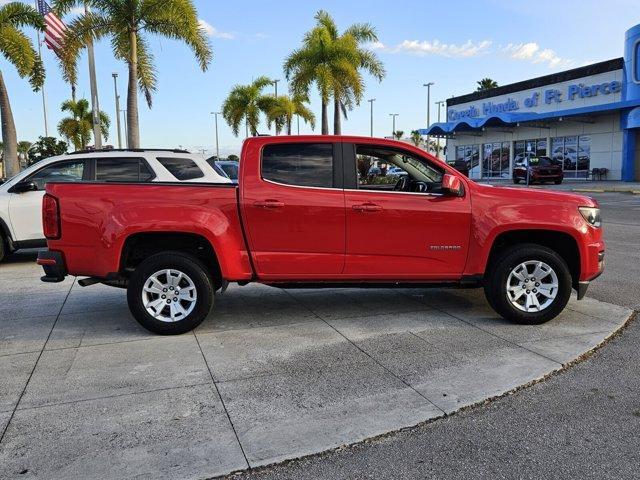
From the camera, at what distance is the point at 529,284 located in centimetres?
553

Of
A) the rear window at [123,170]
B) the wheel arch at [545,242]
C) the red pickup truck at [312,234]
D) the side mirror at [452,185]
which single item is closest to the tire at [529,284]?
the red pickup truck at [312,234]

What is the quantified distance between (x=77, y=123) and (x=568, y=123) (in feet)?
132

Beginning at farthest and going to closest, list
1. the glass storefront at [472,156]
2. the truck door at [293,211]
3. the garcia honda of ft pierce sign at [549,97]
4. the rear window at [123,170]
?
1. the glass storefront at [472,156]
2. the garcia honda of ft pierce sign at [549,97]
3. the rear window at [123,170]
4. the truck door at [293,211]

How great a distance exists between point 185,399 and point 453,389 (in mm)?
1907

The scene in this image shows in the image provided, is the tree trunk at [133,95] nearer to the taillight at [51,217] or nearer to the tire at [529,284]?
the taillight at [51,217]

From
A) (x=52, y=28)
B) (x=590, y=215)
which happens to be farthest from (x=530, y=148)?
(x=590, y=215)

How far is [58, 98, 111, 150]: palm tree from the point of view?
50438 millimetres

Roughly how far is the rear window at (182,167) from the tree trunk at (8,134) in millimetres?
13163

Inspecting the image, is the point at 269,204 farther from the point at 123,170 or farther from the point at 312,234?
the point at 123,170

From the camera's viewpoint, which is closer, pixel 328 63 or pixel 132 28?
pixel 132 28

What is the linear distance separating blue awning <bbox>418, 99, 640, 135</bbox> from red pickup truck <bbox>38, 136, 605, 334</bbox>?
97.0ft

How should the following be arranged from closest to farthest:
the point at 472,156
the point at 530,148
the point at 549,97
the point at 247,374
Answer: the point at 247,374, the point at 549,97, the point at 530,148, the point at 472,156

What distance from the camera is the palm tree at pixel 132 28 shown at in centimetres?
1941

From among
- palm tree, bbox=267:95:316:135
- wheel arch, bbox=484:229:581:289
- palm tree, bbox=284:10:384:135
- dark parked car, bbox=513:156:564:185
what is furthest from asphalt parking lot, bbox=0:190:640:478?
palm tree, bbox=267:95:316:135
